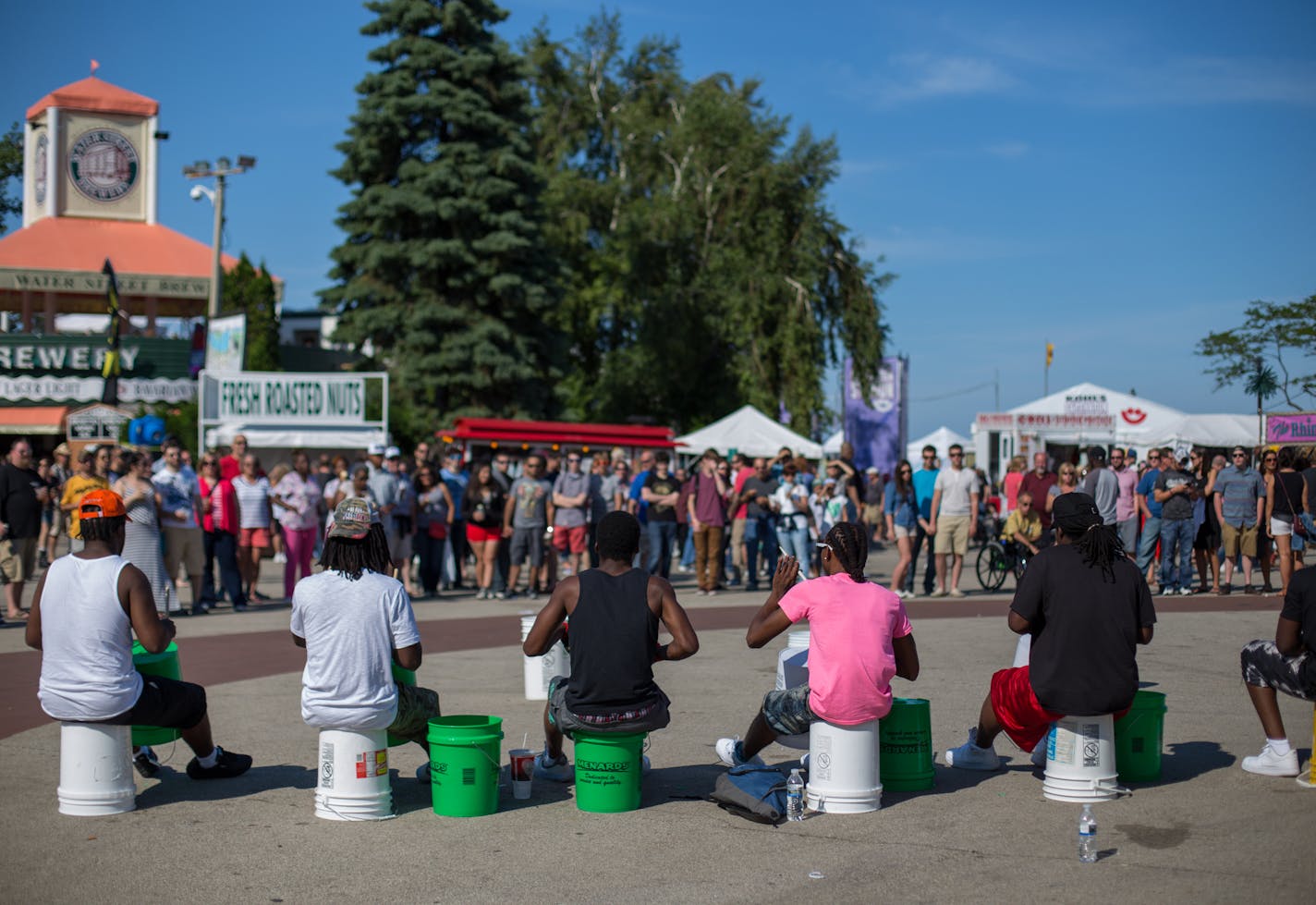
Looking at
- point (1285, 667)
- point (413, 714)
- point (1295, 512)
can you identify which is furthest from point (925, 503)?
point (413, 714)

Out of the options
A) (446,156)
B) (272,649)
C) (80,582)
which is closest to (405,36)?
(446,156)

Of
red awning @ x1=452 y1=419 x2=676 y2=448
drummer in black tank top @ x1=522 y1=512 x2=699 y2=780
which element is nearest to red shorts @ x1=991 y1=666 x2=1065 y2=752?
drummer in black tank top @ x1=522 y1=512 x2=699 y2=780

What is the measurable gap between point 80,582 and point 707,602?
10.7m

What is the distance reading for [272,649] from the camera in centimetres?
1195

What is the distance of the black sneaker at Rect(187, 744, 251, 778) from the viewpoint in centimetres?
698

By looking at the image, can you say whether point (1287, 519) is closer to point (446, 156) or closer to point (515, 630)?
point (515, 630)

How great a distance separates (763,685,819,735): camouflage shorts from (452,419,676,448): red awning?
62.6 ft

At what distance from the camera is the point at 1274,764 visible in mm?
6922

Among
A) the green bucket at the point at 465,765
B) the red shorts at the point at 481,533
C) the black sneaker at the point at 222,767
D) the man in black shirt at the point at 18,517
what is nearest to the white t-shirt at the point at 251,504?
the man in black shirt at the point at 18,517

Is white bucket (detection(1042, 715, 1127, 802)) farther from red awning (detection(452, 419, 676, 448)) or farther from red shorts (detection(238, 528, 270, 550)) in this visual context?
red awning (detection(452, 419, 676, 448))

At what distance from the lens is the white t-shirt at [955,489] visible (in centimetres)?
1617

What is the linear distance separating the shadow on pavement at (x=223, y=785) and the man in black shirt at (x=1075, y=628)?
149 inches

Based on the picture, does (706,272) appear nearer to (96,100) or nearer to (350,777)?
(96,100)

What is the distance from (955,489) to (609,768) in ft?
35.3
